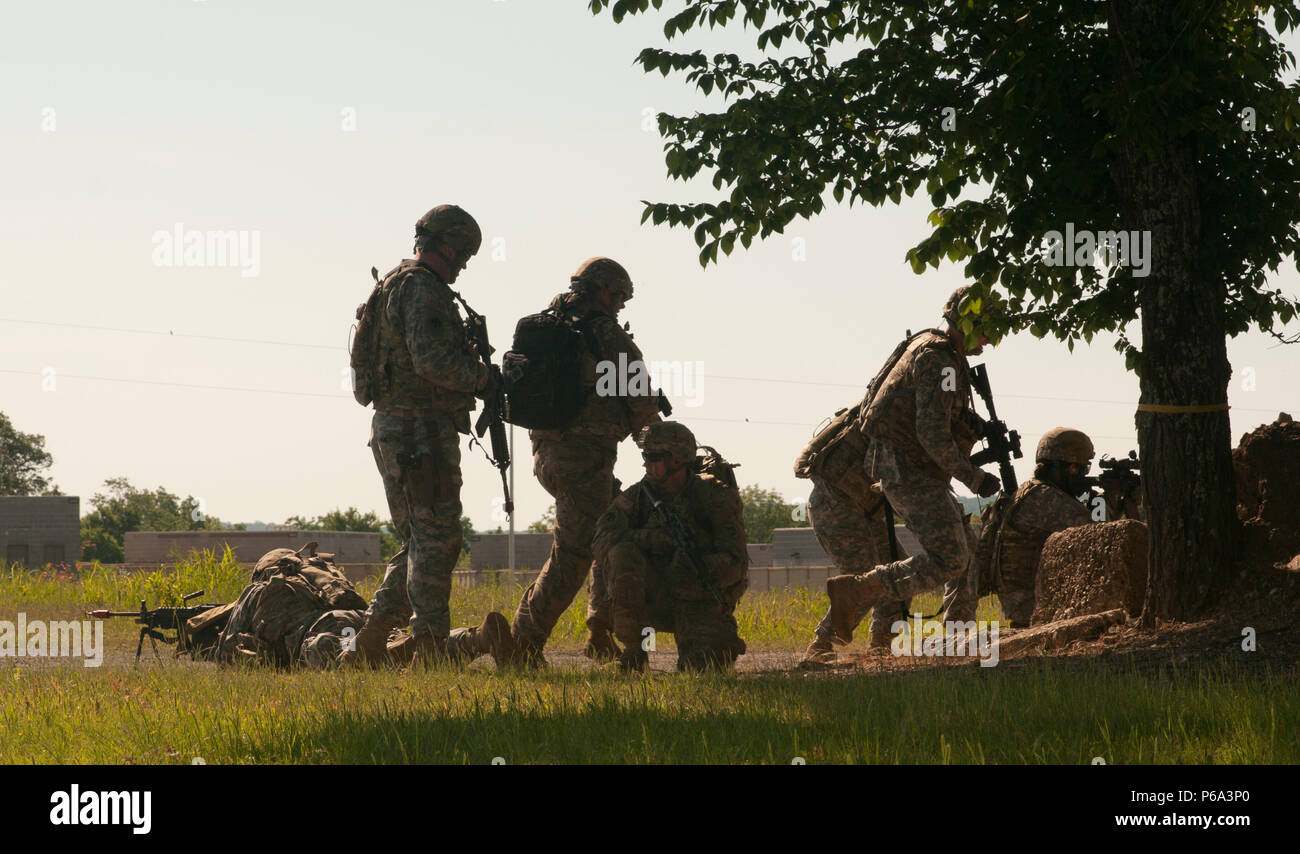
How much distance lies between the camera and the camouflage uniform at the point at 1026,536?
9531mm

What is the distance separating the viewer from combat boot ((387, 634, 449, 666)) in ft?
26.0

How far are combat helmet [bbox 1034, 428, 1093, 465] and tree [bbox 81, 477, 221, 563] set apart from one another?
72133 millimetres

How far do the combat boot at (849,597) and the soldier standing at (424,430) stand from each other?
2242 mm

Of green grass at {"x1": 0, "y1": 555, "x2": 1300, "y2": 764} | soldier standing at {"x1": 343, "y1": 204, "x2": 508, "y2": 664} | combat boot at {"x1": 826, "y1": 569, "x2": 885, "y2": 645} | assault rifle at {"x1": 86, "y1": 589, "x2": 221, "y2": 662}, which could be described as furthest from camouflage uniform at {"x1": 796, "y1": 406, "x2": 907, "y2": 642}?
assault rifle at {"x1": 86, "y1": 589, "x2": 221, "y2": 662}

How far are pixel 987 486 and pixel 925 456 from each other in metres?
0.46

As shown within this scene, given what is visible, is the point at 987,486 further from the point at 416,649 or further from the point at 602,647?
the point at 416,649

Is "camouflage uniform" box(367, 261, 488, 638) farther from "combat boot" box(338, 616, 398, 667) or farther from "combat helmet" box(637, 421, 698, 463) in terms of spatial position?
"combat helmet" box(637, 421, 698, 463)

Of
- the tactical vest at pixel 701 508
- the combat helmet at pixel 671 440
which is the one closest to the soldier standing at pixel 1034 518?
the tactical vest at pixel 701 508

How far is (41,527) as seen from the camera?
4828 centimetres

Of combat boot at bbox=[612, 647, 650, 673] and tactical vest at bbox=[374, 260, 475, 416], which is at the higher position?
tactical vest at bbox=[374, 260, 475, 416]

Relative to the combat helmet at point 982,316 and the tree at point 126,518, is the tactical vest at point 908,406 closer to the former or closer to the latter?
the combat helmet at point 982,316

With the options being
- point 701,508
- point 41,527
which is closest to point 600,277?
point 701,508

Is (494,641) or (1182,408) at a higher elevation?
(1182,408)
